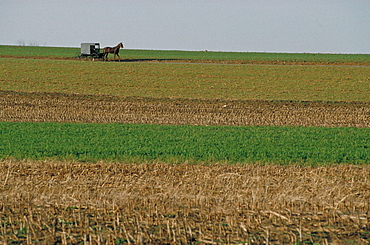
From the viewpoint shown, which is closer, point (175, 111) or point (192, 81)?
point (175, 111)

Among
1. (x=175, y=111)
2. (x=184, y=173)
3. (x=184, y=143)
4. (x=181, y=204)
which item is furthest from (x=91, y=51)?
(x=181, y=204)

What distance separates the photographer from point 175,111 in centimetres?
2531

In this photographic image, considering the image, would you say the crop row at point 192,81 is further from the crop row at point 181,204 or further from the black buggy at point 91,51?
the crop row at point 181,204

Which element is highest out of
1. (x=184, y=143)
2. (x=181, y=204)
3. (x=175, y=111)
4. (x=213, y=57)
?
(x=213, y=57)

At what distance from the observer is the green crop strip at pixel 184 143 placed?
44.7ft

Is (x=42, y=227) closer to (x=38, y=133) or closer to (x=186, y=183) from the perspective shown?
(x=186, y=183)

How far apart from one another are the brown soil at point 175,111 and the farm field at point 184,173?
91mm

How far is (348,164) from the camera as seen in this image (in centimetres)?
1312

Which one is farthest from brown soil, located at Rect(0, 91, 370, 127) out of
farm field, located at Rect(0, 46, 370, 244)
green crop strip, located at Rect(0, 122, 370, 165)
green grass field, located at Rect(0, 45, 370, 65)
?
green grass field, located at Rect(0, 45, 370, 65)

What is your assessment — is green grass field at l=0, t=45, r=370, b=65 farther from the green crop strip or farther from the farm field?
the green crop strip

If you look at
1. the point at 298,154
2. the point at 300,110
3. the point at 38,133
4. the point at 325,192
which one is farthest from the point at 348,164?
the point at 300,110

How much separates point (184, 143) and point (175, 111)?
9.70 metres

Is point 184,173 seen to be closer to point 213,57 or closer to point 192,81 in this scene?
point 192,81

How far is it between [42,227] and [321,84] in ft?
114
